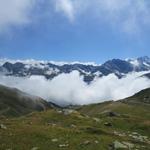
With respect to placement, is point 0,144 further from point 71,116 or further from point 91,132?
point 71,116

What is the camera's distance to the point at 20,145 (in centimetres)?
4309

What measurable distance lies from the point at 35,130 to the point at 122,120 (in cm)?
4176

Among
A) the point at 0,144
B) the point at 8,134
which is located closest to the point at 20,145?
the point at 0,144

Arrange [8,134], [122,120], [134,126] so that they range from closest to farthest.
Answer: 1. [8,134]
2. [134,126]
3. [122,120]

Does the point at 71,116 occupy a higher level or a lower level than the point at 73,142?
higher

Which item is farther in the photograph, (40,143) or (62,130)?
(62,130)

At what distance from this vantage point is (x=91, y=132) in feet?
180

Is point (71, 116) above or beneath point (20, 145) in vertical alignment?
above

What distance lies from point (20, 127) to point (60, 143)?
11878mm

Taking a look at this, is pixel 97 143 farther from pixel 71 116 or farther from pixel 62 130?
pixel 71 116

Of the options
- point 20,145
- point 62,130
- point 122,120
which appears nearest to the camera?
point 20,145

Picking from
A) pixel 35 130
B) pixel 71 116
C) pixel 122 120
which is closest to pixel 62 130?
pixel 35 130

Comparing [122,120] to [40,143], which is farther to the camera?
[122,120]

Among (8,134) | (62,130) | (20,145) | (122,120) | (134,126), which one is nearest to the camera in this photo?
(20,145)
